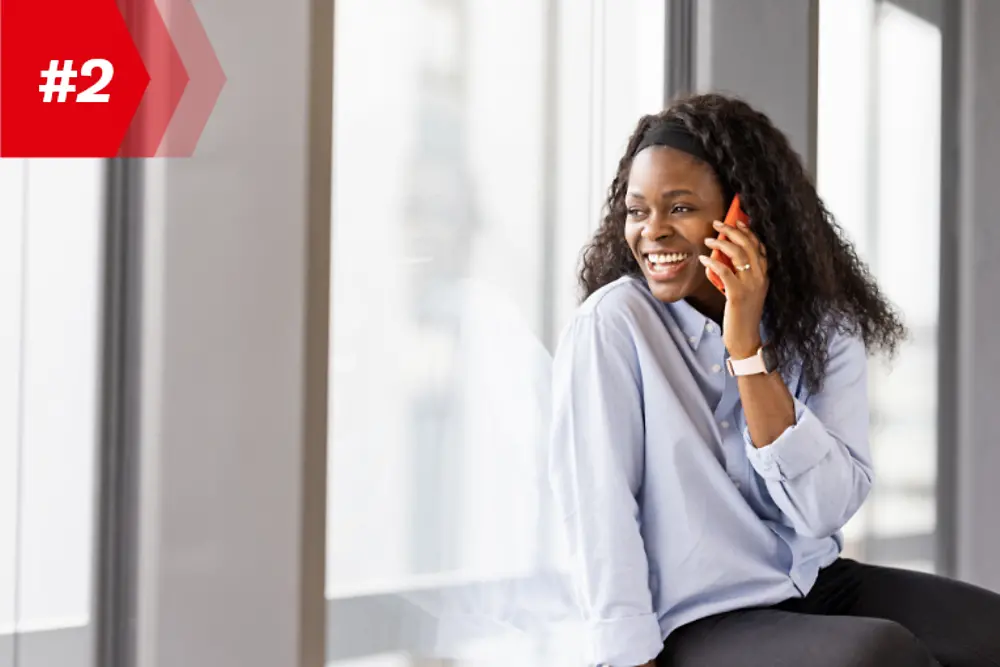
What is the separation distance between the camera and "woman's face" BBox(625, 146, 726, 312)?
4.86 feet

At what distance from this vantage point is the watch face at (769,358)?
1.42 meters

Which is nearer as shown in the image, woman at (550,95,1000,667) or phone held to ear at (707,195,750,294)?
woman at (550,95,1000,667)

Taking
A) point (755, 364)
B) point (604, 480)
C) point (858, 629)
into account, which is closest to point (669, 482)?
point (604, 480)

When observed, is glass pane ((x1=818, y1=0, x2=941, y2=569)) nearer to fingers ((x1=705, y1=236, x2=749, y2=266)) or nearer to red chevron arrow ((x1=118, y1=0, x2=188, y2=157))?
fingers ((x1=705, y1=236, x2=749, y2=266))

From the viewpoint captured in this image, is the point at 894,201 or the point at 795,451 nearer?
the point at 795,451

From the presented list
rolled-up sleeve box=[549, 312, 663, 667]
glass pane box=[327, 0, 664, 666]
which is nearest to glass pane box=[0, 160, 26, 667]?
glass pane box=[327, 0, 664, 666]

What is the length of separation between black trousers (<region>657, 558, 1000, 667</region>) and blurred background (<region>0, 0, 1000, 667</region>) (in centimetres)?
49

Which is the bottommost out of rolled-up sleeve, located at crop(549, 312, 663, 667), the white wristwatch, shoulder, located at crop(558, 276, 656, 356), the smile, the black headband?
rolled-up sleeve, located at crop(549, 312, 663, 667)

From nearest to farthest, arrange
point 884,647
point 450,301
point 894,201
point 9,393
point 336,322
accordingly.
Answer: point 884,647
point 9,393
point 336,322
point 450,301
point 894,201

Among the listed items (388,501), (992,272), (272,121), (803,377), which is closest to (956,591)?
(803,377)

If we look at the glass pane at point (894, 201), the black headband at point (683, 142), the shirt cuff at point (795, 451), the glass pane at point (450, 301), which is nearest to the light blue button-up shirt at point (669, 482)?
the shirt cuff at point (795, 451)

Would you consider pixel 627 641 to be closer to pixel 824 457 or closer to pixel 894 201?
pixel 824 457

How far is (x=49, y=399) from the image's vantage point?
1380 millimetres

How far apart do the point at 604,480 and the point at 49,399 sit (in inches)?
31.0
